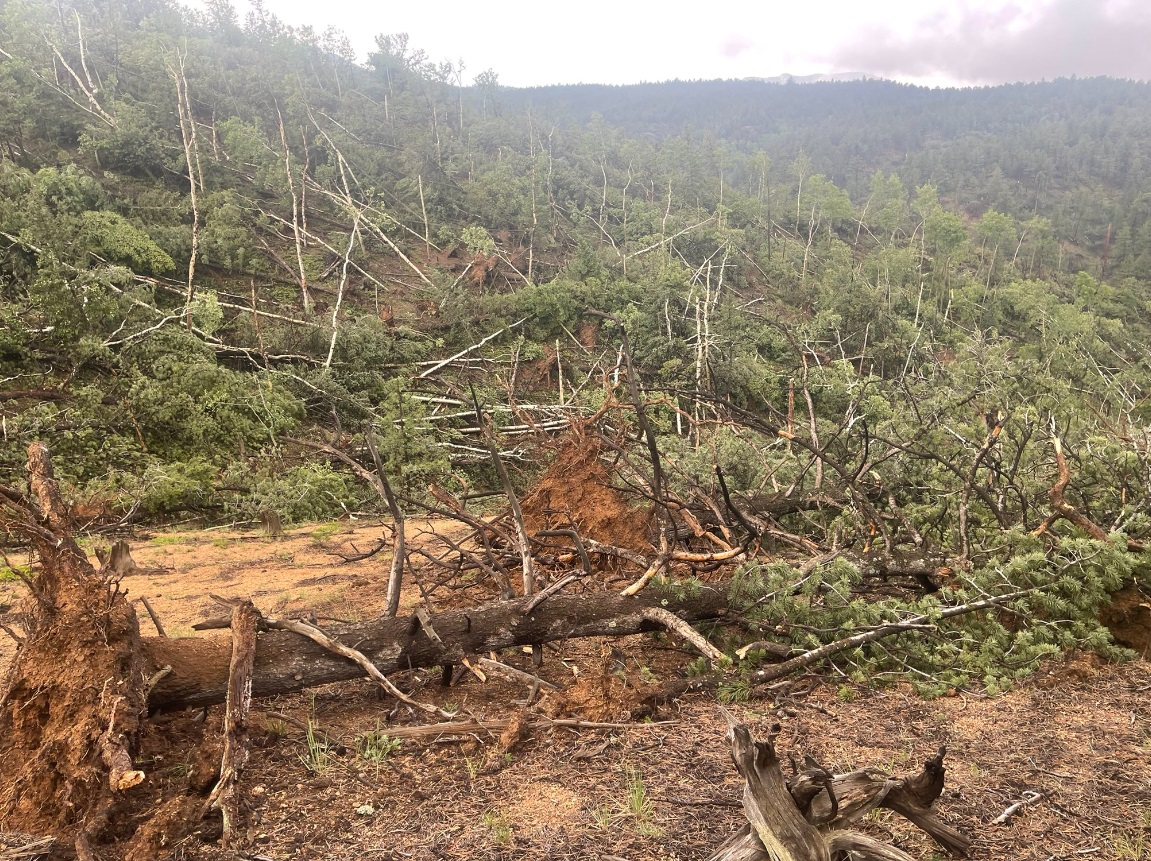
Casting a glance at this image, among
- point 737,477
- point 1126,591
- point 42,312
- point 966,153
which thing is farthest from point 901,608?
point 966,153

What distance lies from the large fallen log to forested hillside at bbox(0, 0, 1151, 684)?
80 centimetres

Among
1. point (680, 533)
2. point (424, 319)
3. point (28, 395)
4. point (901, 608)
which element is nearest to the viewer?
point (901, 608)

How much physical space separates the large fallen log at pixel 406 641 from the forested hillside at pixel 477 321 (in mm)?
796

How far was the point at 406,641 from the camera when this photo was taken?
11.8 feet

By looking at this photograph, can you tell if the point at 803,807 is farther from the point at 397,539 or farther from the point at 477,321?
the point at 477,321

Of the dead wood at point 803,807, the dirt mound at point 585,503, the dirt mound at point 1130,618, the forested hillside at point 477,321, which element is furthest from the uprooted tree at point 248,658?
the forested hillside at point 477,321

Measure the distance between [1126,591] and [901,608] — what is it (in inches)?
58.8

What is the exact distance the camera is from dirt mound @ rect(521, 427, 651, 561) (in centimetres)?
551

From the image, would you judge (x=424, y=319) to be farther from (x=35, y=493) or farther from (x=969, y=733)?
(x=969, y=733)

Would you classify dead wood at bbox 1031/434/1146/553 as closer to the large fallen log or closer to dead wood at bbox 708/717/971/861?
the large fallen log

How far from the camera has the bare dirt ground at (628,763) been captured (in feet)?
7.95

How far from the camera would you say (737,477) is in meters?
8.73

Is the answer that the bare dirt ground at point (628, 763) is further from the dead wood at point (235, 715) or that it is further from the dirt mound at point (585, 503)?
the dirt mound at point (585, 503)

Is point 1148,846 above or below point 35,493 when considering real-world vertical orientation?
below
